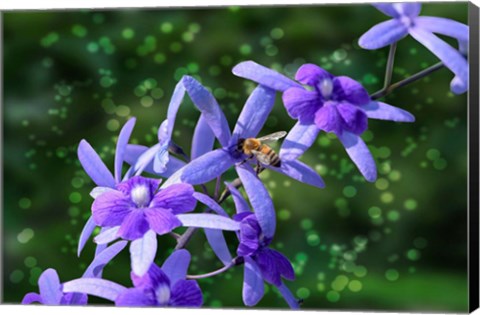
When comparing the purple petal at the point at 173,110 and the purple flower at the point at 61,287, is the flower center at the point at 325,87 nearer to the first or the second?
the purple petal at the point at 173,110

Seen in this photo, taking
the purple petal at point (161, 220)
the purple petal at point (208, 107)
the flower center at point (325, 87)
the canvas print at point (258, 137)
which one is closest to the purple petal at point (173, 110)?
the purple petal at point (208, 107)

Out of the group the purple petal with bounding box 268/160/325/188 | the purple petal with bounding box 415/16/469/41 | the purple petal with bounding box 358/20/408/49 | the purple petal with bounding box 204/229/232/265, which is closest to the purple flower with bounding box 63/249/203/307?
the purple petal with bounding box 204/229/232/265

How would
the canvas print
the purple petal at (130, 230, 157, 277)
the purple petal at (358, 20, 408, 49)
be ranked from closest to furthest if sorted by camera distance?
the purple petal at (130, 230, 157, 277), the purple petal at (358, 20, 408, 49), the canvas print

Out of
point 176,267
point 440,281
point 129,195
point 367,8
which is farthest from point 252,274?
point 367,8

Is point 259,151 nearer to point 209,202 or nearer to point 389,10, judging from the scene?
point 209,202

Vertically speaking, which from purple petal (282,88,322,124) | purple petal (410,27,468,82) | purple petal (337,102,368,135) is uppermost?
purple petal (410,27,468,82)

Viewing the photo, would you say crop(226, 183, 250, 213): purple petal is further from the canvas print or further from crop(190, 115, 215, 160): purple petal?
the canvas print

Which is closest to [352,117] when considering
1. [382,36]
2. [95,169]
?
[382,36]
